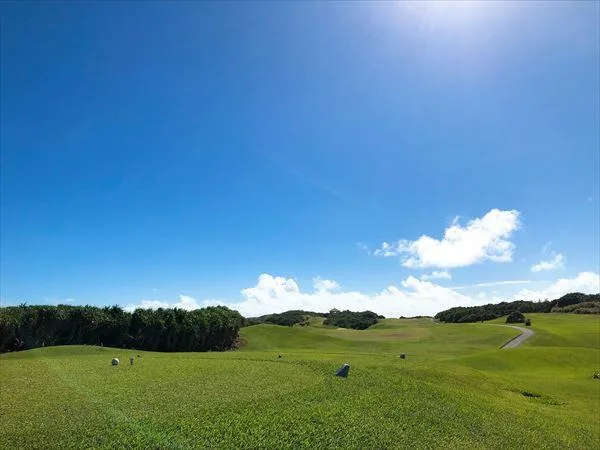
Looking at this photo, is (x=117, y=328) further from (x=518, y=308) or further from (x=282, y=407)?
(x=518, y=308)

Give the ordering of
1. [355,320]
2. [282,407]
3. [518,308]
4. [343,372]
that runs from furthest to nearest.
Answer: [355,320] → [518,308] → [343,372] → [282,407]

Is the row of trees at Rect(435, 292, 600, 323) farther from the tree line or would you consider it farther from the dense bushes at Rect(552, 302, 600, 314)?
the tree line

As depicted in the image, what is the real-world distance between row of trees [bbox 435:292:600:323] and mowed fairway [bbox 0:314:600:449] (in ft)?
342

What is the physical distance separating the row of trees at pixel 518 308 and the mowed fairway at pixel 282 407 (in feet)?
342

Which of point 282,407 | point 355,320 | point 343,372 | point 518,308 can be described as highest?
point 518,308

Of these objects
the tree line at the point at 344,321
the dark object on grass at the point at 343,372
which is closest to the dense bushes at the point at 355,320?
the tree line at the point at 344,321

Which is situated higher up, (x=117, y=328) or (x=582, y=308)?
(x=582, y=308)

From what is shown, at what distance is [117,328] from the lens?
209 ft

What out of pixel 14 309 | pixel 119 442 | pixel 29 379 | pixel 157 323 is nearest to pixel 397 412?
pixel 119 442

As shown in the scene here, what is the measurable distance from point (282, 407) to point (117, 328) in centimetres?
5252

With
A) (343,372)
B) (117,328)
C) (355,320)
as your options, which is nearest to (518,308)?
(355,320)

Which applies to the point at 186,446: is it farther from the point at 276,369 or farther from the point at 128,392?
the point at 276,369

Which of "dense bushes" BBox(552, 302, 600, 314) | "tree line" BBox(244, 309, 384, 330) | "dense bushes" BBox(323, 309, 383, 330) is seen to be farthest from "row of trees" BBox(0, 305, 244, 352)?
"dense bushes" BBox(552, 302, 600, 314)

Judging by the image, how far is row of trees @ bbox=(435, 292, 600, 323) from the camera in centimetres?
13535
